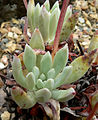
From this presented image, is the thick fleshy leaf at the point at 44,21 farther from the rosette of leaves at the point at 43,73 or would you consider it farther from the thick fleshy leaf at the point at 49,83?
the thick fleshy leaf at the point at 49,83

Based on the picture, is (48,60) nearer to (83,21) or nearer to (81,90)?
(81,90)

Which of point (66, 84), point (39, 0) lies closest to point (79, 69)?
point (66, 84)

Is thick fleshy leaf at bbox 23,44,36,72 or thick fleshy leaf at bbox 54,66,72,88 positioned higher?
thick fleshy leaf at bbox 23,44,36,72

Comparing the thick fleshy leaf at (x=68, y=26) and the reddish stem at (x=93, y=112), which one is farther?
the thick fleshy leaf at (x=68, y=26)

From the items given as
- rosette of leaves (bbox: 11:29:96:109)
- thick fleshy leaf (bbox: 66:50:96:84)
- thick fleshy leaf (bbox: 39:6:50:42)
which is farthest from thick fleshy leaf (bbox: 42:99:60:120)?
thick fleshy leaf (bbox: 39:6:50:42)

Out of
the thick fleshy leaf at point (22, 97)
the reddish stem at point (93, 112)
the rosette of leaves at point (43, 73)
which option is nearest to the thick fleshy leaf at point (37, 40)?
the rosette of leaves at point (43, 73)

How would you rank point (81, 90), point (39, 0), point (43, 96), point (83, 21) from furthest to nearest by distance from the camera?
point (83, 21), point (39, 0), point (81, 90), point (43, 96)

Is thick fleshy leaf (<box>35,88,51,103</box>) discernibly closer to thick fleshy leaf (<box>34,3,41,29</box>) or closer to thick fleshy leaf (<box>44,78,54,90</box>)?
thick fleshy leaf (<box>44,78,54,90</box>)
